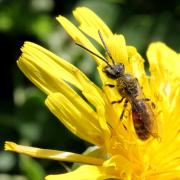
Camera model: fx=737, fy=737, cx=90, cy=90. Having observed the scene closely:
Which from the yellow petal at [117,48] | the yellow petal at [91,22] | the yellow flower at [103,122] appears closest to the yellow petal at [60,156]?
the yellow flower at [103,122]

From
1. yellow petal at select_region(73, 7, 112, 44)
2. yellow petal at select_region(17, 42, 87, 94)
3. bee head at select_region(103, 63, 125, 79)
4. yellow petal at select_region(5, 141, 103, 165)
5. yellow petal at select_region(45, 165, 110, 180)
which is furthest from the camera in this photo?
yellow petal at select_region(73, 7, 112, 44)

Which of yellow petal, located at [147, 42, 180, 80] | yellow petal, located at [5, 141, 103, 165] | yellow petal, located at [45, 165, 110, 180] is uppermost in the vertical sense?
yellow petal, located at [147, 42, 180, 80]

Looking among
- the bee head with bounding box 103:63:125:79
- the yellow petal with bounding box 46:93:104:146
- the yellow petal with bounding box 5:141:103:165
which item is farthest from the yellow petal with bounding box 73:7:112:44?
the yellow petal with bounding box 5:141:103:165

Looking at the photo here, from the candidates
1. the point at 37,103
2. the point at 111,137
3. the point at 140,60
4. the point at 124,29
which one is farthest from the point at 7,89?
the point at 111,137

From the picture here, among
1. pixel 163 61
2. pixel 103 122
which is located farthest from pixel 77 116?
pixel 163 61

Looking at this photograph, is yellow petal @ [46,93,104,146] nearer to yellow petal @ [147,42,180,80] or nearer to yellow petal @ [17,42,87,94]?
yellow petal @ [17,42,87,94]
